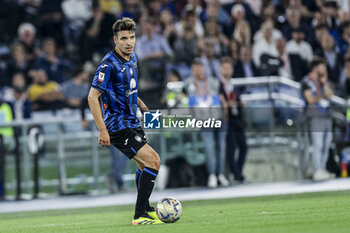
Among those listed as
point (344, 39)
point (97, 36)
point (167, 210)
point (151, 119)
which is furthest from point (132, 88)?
point (344, 39)

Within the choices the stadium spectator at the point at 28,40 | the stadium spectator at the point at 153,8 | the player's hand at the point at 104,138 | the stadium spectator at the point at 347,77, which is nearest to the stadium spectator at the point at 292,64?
the stadium spectator at the point at 347,77

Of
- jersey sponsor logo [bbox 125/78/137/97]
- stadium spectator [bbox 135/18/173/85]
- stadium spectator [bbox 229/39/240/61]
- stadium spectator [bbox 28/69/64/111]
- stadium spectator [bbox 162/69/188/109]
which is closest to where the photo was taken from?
jersey sponsor logo [bbox 125/78/137/97]

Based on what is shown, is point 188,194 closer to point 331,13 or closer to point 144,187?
point 144,187

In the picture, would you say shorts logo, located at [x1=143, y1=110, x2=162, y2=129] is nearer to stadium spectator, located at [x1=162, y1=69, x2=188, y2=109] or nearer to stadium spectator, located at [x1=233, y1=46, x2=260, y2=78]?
stadium spectator, located at [x1=162, y1=69, x2=188, y2=109]

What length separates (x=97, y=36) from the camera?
17422 mm

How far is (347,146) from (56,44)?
775cm

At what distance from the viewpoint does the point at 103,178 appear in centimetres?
1386

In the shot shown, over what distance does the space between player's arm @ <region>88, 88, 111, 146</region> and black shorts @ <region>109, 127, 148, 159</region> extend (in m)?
0.36

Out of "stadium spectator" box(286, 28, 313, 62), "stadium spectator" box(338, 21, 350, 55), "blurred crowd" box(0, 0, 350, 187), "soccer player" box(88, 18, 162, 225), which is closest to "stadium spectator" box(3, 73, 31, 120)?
"blurred crowd" box(0, 0, 350, 187)

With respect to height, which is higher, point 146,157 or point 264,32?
point 264,32

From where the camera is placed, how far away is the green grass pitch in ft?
21.6

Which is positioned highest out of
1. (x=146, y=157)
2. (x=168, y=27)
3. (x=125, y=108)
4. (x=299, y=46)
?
(x=168, y=27)

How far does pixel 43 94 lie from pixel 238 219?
857cm

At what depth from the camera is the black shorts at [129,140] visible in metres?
7.75
